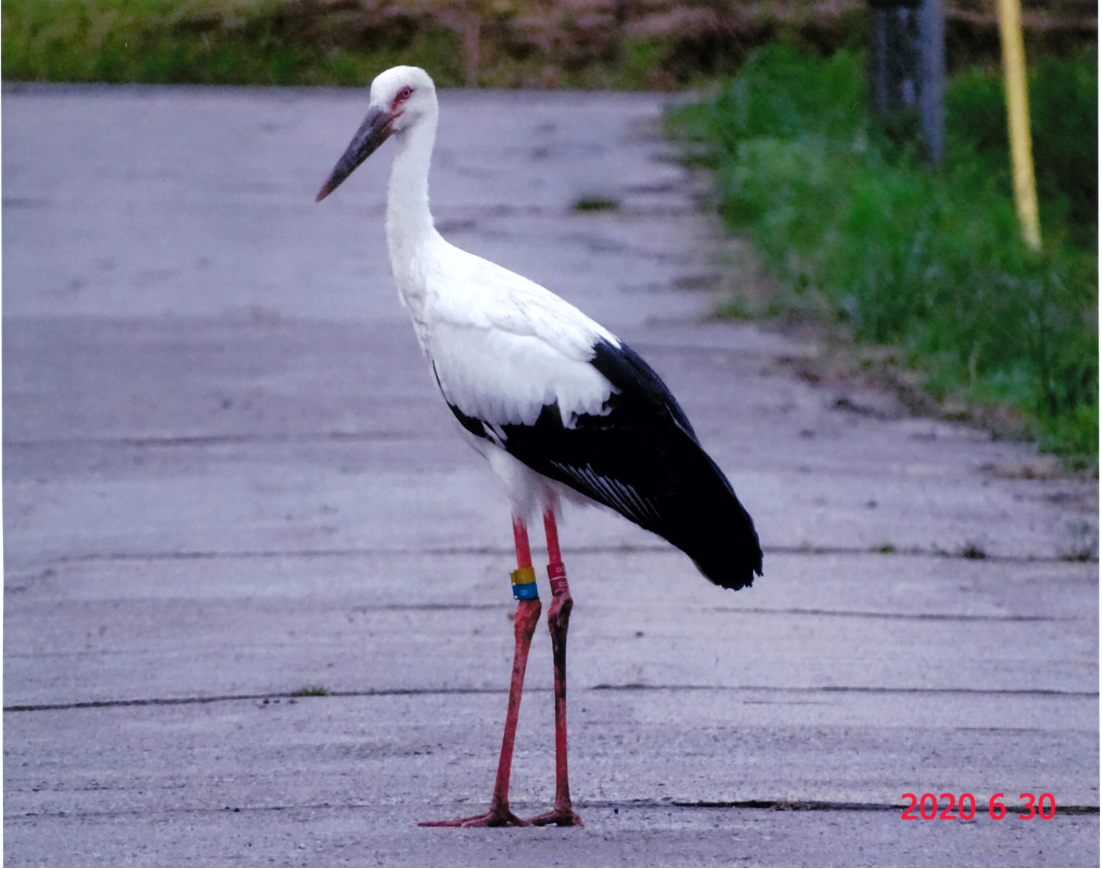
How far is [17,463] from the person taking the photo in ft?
26.4

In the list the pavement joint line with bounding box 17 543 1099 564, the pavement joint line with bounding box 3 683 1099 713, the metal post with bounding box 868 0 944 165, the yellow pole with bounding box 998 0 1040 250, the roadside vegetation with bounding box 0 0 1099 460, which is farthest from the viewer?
the metal post with bounding box 868 0 944 165

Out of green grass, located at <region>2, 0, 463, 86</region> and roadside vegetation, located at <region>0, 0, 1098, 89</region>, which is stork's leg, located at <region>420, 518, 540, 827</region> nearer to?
roadside vegetation, located at <region>0, 0, 1098, 89</region>

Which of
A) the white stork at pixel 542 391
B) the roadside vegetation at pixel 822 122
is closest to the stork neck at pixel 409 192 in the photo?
the white stork at pixel 542 391

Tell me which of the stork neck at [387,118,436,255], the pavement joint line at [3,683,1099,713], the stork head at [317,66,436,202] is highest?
the stork head at [317,66,436,202]


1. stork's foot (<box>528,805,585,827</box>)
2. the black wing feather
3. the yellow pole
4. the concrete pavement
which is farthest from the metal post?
stork's foot (<box>528,805,585,827</box>)

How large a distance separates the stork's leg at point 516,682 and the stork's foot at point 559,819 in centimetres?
3

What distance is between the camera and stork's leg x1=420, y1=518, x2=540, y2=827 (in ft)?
14.1

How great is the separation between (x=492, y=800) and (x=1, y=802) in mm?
1325

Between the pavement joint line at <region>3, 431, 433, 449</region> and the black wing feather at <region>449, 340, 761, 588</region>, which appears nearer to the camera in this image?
the black wing feather at <region>449, 340, 761, 588</region>

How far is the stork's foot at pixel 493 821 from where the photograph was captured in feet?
14.1

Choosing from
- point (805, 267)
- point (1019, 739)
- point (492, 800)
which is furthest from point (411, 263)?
point (805, 267)

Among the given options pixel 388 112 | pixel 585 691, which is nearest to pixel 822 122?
pixel 585 691

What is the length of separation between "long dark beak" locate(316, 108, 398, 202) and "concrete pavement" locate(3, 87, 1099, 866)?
1662 mm

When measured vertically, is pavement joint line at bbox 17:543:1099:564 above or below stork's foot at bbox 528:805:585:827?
below
